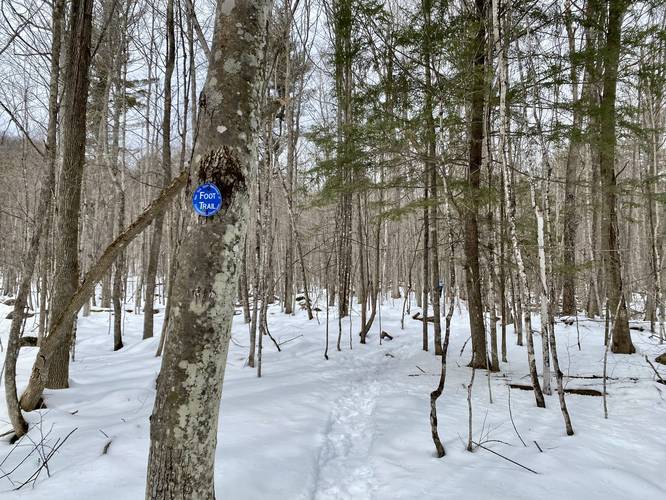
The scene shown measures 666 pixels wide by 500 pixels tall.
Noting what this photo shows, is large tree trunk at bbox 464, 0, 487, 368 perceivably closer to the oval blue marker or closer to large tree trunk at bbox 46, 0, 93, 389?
the oval blue marker

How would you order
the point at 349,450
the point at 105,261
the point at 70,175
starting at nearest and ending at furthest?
the point at 105,261
the point at 349,450
the point at 70,175

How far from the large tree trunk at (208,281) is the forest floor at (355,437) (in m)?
1.28

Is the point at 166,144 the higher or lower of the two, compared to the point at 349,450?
higher

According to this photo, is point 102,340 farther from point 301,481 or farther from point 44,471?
point 301,481

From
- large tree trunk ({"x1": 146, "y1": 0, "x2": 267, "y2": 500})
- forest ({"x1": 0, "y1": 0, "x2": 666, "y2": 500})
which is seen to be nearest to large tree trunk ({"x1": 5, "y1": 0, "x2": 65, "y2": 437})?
forest ({"x1": 0, "y1": 0, "x2": 666, "y2": 500})

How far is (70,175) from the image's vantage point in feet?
15.1

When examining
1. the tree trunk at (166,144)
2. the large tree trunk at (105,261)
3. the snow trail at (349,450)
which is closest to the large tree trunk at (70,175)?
the large tree trunk at (105,261)

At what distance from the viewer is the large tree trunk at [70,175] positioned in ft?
14.2

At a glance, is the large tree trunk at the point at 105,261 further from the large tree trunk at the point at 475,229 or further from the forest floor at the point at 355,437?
the large tree trunk at the point at 475,229

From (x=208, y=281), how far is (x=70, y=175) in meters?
4.24

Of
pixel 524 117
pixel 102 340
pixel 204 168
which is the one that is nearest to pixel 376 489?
pixel 204 168

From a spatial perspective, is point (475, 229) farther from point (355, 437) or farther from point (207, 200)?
point (207, 200)

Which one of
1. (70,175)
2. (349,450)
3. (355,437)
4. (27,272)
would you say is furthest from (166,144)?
(349,450)

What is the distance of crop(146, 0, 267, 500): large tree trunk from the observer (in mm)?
1626
